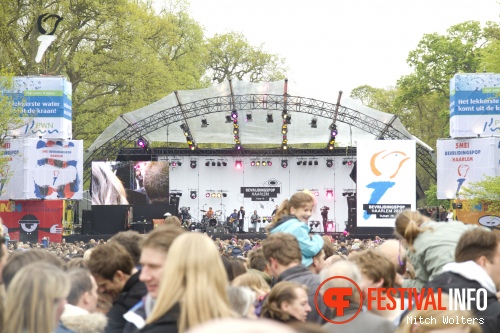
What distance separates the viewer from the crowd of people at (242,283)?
4.14m

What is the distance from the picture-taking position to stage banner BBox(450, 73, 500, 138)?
3647cm

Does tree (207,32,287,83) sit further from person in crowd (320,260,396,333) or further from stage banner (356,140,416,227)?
person in crowd (320,260,396,333)

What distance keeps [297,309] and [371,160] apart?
18312 millimetres

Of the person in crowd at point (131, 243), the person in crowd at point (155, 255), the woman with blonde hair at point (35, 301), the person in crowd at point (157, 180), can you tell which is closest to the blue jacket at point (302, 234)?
the person in crowd at point (131, 243)

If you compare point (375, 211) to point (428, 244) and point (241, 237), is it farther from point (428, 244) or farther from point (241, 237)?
point (428, 244)

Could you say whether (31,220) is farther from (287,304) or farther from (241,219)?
(287,304)

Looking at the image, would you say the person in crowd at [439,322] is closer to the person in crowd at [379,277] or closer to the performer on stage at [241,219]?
the person in crowd at [379,277]

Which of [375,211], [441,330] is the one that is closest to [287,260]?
[441,330]

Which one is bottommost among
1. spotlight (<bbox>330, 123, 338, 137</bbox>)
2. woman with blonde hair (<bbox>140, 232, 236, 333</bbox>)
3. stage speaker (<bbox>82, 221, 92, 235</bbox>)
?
stage speaker (<bbox>82, 221, 92, 235</bbox>)

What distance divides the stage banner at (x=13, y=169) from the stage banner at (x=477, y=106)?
51.2 feet

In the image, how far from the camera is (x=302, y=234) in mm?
7934

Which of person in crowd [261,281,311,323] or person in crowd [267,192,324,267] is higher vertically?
person in crowd [267,192,324,267]

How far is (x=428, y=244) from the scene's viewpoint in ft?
21.5

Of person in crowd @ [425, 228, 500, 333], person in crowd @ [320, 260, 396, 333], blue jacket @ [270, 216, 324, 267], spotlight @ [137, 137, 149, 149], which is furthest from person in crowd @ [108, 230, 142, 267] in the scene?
spotlight @ [137, 137, 149, 149]
